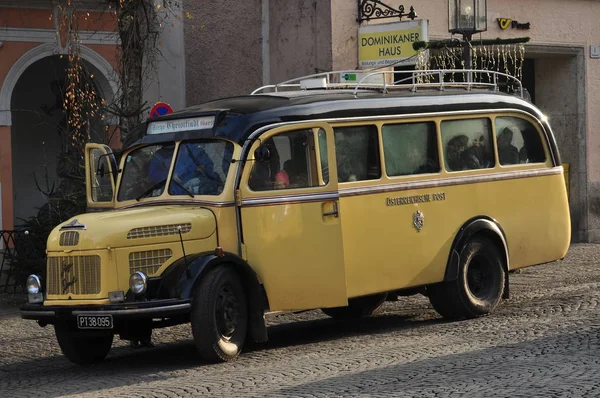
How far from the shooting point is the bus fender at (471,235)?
42.4 feet

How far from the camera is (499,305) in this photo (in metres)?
14.1

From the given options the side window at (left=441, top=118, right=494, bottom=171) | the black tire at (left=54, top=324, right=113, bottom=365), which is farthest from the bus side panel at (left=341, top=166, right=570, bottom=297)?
the black tire at (left=54, top=324, right=113, bottom=365)

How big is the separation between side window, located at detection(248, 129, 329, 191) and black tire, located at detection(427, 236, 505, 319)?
84.4 inches

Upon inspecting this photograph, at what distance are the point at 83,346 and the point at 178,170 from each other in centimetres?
178

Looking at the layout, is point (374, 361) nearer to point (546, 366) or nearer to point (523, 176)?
point (546, 366)

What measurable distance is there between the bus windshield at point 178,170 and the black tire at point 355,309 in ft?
8.82

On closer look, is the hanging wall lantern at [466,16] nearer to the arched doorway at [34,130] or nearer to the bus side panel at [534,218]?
the bus side panel at [534,218]

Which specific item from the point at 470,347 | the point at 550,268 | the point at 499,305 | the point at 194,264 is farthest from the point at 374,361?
the point at 550,268

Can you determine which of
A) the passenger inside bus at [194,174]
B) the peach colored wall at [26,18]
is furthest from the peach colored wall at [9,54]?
the passenger inside bus at [194,174]

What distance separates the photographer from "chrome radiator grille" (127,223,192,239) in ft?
35.2

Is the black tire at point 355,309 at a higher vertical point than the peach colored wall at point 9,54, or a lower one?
lower

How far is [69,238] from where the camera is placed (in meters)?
10.8

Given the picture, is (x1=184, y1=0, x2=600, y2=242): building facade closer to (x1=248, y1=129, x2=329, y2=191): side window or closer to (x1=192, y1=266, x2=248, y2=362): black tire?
(x1=248, y1=129, x2=329, y2=191): side window

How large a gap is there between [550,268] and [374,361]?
9.15 metres
